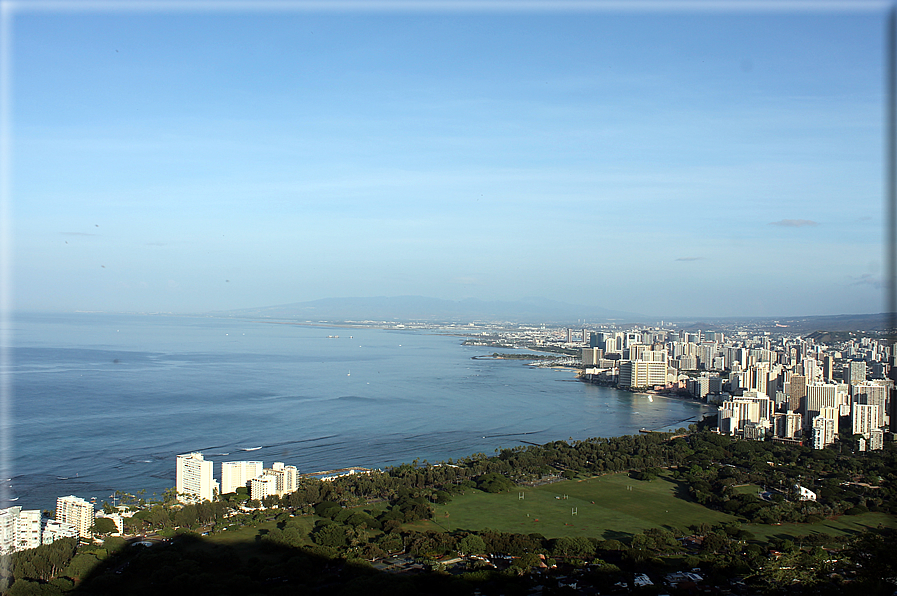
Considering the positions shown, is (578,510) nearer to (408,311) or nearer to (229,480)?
(229,480)

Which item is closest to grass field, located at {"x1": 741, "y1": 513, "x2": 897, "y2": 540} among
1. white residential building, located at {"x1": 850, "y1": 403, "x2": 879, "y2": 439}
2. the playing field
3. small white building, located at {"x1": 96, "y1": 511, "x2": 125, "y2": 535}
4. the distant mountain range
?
the playing field

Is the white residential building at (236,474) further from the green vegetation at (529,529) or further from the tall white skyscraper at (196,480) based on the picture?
the green vegetation at (529,529)

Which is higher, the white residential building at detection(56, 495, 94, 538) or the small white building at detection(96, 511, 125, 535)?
the white residential building at detection(56, 495, 94, 538)

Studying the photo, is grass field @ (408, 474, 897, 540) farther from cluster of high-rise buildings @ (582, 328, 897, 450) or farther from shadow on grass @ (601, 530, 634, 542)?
cluster of high-rise buildings @ (582, 328, 897, 450)

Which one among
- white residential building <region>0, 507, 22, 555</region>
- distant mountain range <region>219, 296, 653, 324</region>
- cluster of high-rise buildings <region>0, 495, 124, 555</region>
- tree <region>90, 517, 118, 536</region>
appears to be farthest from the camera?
distant mountain range <region>219, 296, 653, 324</region>

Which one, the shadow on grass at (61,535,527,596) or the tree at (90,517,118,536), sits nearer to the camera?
the shadow on grass at (61,535,527,596)

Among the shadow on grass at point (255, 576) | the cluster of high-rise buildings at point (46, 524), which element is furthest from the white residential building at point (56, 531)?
the shadow on grass at point (255, 576)

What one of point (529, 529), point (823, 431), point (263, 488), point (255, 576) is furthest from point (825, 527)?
point (263, 488)
